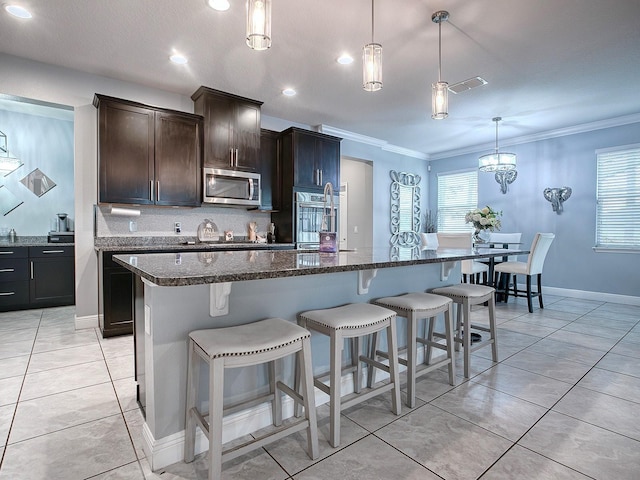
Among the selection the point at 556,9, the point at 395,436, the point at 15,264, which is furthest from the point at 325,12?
the point at 15,264

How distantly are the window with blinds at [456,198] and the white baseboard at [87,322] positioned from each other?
20.7 ft

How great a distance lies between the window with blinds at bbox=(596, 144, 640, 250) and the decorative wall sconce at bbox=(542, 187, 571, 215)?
393 millimetres

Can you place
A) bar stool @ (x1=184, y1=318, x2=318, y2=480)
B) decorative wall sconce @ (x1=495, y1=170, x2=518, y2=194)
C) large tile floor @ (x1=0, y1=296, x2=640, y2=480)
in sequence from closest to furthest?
bar stool @ (x1=184, y1=318, x2=318, y2=480), large tile floor @ (x1=0, y1=296, x2=640, y2=480), decorative wall sconce @ (x1=495, y1=170, x2=518, y2=194)

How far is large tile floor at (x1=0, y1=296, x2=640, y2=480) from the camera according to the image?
1.48 metres

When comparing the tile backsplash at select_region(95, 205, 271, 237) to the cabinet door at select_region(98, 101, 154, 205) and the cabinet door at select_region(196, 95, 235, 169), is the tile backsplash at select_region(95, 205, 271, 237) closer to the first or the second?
the cabinet door at select_region(98, 101, 154, 205)

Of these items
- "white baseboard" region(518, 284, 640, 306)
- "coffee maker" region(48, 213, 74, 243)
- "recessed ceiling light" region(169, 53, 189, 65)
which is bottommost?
"white baseboard" region(518, 284, 640, 306)

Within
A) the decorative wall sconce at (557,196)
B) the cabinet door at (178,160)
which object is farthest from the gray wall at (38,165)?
the decorative wall sconce at (557,196)

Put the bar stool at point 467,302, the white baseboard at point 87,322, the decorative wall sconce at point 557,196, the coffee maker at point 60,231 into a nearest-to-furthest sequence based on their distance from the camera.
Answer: the bar stool at point 467,302 < the white baseboard at point 87,322 < the coffee maker at point 60,231 < the decorative wall sconce at point 557,196

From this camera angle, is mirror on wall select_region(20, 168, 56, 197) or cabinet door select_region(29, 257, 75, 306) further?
mirror on wall select_region(20, 168, 56, 197)

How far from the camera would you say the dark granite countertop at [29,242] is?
4314mm

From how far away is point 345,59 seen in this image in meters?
→ 3.26

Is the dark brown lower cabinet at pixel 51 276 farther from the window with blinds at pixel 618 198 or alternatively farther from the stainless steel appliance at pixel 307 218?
the window with blinds at pixel 618 198

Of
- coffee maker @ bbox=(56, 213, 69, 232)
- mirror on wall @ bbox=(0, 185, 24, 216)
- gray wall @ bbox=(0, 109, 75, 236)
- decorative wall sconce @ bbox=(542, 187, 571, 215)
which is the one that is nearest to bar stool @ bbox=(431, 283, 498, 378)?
decorative wall sconce @ bbox=(542, 187, 571, 215)

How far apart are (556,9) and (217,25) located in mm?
2566
